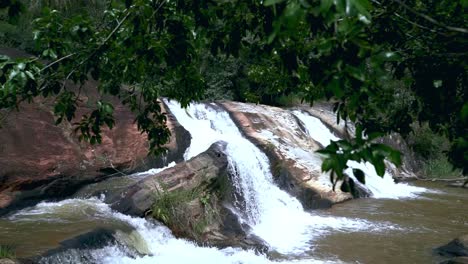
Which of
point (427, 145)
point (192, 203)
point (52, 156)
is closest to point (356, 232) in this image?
point (192, 203)

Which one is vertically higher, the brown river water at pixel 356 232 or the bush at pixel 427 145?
the bush at pixel 427 145

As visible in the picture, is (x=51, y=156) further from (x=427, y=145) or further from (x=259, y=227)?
(x=427, y=145)

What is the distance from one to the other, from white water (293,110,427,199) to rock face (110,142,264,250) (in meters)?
4.52

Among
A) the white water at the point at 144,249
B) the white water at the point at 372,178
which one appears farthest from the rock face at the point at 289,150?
the white water at the point at 144,249

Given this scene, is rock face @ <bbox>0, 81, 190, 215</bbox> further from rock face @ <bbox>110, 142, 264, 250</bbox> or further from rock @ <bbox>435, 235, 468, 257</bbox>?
rock @ <bbox>435, 235, 468, 257</bbox>

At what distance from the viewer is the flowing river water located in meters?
6.71

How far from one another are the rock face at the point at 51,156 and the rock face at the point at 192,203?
742mm

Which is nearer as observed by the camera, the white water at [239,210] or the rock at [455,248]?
the white water at [239,210]

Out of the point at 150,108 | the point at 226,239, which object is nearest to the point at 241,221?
the point at 226,239

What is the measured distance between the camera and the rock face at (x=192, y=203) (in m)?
7.62

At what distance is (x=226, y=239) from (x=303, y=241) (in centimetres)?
146

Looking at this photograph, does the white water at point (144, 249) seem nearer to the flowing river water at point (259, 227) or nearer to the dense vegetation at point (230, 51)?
the flowing river water at point (259, 227)

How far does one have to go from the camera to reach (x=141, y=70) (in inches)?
127

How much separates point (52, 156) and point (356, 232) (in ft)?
19.8
